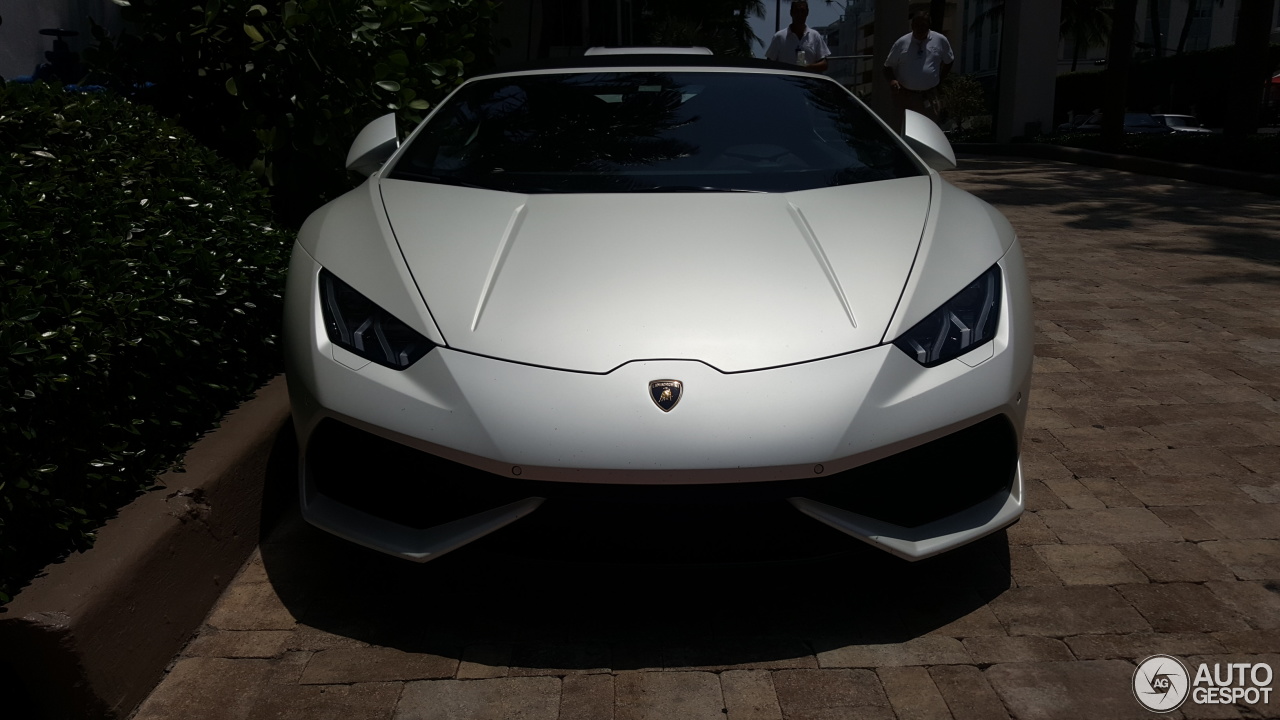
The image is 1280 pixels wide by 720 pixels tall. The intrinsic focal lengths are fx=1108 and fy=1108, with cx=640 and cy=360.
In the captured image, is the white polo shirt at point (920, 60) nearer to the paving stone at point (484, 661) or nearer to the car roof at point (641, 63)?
the car roof at point (641, 63)

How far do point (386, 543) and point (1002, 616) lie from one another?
145cm

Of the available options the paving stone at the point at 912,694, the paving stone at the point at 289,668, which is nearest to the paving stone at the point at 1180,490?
the paving stone at the point at 912,694

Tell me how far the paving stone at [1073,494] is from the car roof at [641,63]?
1747mm

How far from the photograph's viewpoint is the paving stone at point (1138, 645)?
95.6 inches

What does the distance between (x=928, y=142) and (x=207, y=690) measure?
108 inches

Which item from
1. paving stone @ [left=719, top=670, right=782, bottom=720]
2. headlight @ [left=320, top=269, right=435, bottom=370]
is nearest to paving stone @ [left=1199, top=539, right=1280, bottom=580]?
paving stone @ [left=719, top=670, right=782, bottom=720]

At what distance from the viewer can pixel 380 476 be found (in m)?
2.48

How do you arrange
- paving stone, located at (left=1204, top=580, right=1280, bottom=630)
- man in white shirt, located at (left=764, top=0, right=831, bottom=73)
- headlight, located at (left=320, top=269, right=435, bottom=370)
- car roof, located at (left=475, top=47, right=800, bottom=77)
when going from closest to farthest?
headlight, located at (left=320, top=269, right=435, bottom=370), paving stone, located at (left=1204, top=580, right=1280, bottom=630), car roof, located at (left=475, top=47, right=800, bottom=77), man in white shirt, located at (left=764, top=0, right=831, bottom=73)

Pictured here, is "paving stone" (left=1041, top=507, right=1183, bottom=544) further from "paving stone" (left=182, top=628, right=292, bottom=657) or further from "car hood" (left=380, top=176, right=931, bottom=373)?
"paving stone" (left=182, top=628, right=292, bottom=657)

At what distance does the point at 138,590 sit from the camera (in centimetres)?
232

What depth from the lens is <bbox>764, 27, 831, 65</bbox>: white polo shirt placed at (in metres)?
11.1

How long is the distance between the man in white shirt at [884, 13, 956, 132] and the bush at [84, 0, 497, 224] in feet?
24.3

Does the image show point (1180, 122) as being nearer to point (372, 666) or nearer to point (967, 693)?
point (967, 693)

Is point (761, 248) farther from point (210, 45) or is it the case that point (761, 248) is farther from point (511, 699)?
point (210, 45)
